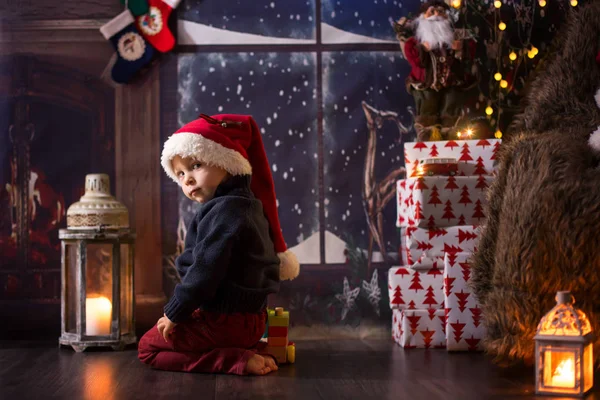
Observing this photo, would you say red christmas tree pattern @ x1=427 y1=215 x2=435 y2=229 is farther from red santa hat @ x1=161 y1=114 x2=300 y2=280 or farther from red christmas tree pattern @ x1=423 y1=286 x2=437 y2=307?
red santa hat @ x1=161 y1=114 x2=300 y2=280

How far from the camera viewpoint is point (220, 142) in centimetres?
259

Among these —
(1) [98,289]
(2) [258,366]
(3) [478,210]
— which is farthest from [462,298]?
(1) [98,289]

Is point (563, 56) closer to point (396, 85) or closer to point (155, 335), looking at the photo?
point (396, 85)

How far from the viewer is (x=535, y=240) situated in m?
2.28

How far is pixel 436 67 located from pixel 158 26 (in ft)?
4.28

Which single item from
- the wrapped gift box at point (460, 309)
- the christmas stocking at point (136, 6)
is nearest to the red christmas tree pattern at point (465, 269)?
the wrapped gift box at point (460, 309)

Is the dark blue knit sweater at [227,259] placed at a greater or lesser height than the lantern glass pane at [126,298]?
greater

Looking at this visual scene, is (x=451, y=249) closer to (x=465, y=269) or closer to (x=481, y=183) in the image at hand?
(x=465, y=269)

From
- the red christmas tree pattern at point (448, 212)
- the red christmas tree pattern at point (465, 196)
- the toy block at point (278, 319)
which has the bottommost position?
the toy block at point (278, 319)

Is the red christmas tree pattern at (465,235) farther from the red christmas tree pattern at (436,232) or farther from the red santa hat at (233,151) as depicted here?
the red santa hat at (233,151)

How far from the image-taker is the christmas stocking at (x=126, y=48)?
3.36 meters

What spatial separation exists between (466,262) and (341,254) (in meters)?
0.71

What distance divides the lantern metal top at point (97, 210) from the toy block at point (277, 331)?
0.85 metres

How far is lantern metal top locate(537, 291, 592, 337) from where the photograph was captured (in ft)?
6.82
